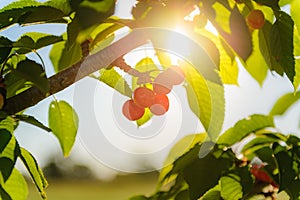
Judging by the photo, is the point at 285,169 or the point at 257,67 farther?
the point at 257,67

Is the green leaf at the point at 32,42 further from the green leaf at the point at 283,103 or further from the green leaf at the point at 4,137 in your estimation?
the green leaf at the point at 283,103

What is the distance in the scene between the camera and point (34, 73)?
99cm

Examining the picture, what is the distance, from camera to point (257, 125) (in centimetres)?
149

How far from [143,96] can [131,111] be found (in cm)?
11

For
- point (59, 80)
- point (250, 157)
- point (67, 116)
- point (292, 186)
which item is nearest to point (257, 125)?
point (250, 157)

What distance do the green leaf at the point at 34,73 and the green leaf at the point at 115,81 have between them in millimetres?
207

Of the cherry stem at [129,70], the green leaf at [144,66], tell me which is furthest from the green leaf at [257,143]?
the cherry stem at [129,70]

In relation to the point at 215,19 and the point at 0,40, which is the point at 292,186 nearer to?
the point at 215,19

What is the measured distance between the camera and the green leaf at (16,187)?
3.59 ft

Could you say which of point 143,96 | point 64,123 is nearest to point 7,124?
point 143,96

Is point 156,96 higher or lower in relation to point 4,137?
lower

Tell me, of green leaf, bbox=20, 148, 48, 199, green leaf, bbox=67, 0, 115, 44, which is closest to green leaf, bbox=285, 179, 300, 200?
green leaf, bbox=20, 148, 48, 199

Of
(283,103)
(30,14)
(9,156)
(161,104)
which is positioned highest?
(30,14)

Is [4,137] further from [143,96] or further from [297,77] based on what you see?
[297,77]
